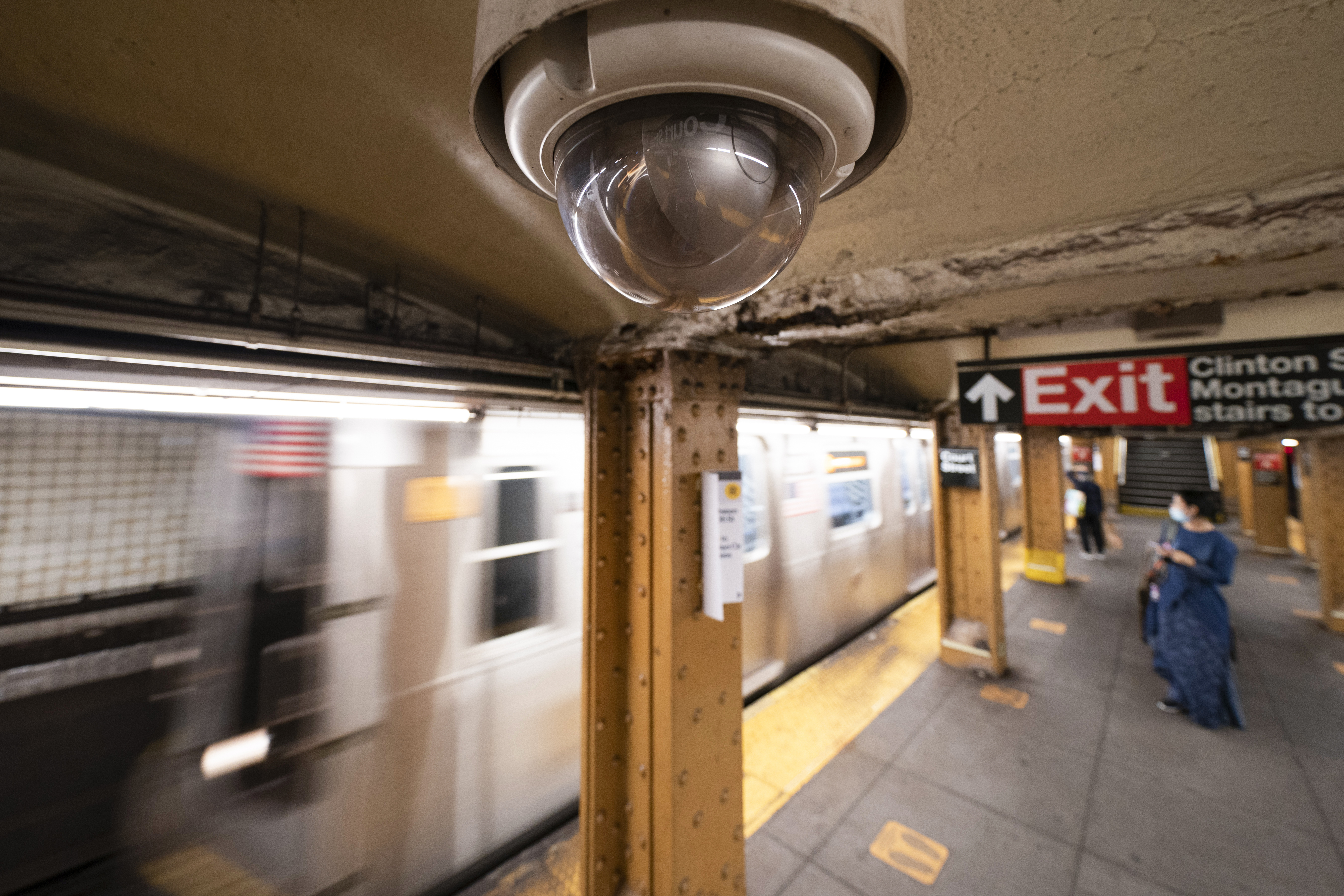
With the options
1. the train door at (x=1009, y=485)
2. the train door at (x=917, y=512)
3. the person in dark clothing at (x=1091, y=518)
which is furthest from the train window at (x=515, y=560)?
the person in dark clothing at (x=1091, y=518)

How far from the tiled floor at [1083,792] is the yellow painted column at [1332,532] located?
1.68 m

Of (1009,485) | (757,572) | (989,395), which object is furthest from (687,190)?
(1009,485)

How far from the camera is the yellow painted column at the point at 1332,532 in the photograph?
21.2ft

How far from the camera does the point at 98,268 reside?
147 centimetres

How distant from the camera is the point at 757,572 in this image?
15.7 feet

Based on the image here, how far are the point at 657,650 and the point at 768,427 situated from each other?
269 cm

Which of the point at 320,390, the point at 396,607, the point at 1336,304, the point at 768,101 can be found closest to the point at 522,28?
the point at 768,101

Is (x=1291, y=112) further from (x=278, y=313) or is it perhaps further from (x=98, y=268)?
(x=98, y=268)

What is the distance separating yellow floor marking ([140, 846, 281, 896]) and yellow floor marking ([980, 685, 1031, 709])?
5.70 metres

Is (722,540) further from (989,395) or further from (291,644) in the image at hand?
(291,644)

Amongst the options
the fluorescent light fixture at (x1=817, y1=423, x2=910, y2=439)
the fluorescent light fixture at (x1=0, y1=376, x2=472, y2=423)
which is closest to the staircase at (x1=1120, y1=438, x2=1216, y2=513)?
the fluorescent light fixture at (x1=817, y1=423, x2=910, y2=439)

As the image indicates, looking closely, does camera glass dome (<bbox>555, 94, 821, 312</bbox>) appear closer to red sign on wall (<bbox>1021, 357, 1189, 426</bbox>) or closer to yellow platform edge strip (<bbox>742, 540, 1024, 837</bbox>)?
red sign on wall (<bbox>1021, 357, 1189, 426</bbox>)

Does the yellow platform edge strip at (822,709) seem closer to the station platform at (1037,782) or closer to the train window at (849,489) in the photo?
the station platform at (1037,782)

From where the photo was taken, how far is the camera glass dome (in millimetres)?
Answer: 521
